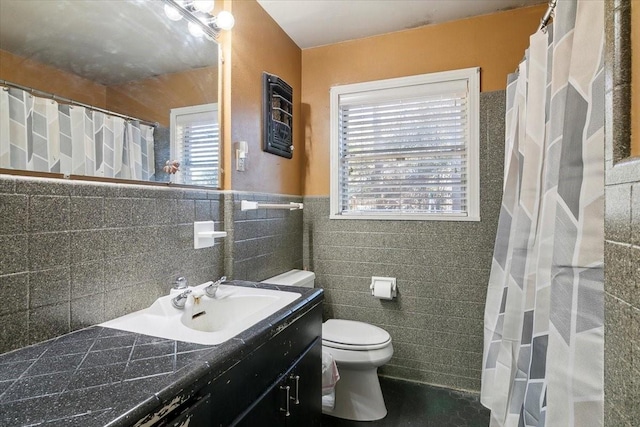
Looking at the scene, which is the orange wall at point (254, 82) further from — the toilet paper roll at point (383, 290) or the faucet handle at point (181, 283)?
the toilet paper roll at point (383, 290)

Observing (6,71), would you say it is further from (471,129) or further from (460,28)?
(460,28)

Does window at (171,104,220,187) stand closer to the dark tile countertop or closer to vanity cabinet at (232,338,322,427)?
the dark tile countertop

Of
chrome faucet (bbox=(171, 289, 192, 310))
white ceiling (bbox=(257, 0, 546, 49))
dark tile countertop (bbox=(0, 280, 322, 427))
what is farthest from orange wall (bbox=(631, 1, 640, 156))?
white ceiling (bbox=(257, 0, 546, 49))

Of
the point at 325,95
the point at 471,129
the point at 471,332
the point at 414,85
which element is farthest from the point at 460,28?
the point at 471,332

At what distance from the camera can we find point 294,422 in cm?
110

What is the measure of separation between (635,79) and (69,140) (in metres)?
1.37

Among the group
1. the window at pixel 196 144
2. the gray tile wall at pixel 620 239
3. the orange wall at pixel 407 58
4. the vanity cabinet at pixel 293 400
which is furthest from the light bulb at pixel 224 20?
the vanity cabinet at pixel 293 400

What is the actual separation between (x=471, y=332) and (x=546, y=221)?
1.25m

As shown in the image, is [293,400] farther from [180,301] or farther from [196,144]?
[196,144]

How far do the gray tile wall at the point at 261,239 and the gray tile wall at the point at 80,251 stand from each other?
28cm

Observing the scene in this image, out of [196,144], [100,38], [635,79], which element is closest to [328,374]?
[196,144]

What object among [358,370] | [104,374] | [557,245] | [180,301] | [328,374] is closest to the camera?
[104,374]

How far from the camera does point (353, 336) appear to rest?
1.77m

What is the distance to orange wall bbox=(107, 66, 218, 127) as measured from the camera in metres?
1.10
